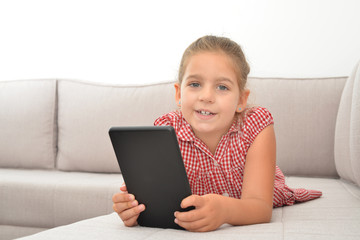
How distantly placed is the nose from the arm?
0.19 m

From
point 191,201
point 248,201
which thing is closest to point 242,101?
point 248,201

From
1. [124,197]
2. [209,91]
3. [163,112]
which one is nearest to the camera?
[124,197]

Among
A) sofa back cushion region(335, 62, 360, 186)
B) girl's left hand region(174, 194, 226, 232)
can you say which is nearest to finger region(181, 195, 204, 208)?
girl's left hand region(174, 194, 226, 232)

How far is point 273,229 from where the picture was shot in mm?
916

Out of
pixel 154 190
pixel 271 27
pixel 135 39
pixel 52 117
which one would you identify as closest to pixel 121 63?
pixel 135 39

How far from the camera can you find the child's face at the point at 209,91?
1130 mm

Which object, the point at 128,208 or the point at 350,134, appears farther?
the point at 350,134

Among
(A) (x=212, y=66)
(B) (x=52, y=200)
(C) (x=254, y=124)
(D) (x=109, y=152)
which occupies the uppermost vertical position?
(A) (x=212, y=66)

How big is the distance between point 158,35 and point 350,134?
163 centimetres

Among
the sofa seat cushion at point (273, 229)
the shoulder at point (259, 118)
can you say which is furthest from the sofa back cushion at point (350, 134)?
the shoulder at point (259, 118)

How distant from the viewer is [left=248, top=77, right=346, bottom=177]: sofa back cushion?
1984 millimetres

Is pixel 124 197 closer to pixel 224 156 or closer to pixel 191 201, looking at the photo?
pixel 191 201

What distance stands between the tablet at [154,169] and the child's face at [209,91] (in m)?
0.27

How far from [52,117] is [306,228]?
1.91 metres
